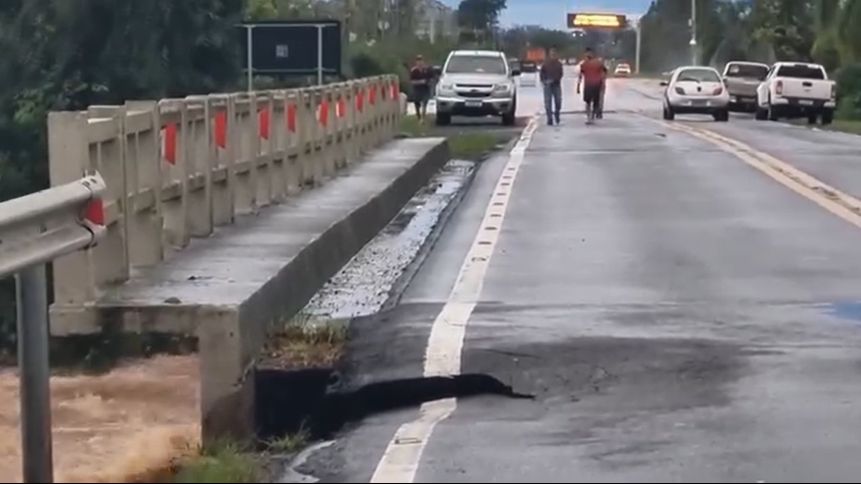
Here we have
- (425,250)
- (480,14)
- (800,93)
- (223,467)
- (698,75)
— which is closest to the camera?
(223,467)

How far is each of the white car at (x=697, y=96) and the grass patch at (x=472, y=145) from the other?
13115mm

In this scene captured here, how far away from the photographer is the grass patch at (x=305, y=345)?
31.8 feet

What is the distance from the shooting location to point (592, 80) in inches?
1674

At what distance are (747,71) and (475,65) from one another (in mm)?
15780

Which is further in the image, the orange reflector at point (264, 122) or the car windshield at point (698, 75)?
the car windshield at point (698, 75)

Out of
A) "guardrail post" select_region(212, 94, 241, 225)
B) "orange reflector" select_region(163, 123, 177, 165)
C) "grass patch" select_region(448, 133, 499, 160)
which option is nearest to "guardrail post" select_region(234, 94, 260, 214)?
"guardrail post" select_region(212, 94, 241, 225)

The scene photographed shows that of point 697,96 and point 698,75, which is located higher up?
point 698,75

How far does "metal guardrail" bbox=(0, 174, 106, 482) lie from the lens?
22.0ft

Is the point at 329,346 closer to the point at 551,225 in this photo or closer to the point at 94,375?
the point at 94,375

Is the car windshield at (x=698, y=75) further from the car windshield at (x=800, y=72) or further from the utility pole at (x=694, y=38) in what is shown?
the utility pole at (x=694, y=38)

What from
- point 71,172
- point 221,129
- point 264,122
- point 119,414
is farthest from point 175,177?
point 264,122

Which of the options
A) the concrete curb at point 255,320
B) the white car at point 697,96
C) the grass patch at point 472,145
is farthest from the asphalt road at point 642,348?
the white car at point 697,96

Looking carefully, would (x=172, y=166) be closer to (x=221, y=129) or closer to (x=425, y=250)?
(x=221, y=129)

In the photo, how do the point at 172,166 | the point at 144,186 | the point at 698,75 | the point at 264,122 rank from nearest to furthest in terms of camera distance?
the point at 144,186 < the point at 172,166 < the point at 264,122 < the point at 698,75
